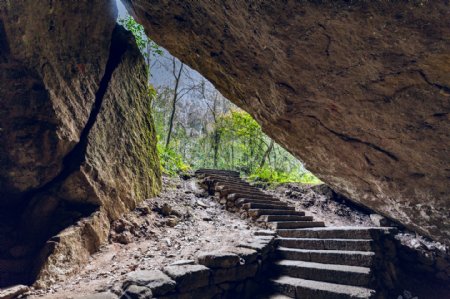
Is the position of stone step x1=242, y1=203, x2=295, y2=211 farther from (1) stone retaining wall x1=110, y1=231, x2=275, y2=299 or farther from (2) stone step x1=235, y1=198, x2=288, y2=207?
(1) stone retaining wall x1=110, y1=231, x2=275, y2=299

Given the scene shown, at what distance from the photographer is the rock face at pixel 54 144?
3.83 m

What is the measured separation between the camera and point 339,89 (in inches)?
136

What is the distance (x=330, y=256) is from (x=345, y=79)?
2.98 meters

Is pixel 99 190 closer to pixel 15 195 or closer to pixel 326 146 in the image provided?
pixel 15 195

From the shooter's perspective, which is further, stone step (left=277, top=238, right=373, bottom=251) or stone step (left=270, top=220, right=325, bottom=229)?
stone step (left=270, top=220, right=325, bottom=229)

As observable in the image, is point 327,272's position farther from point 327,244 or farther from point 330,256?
point 327,244

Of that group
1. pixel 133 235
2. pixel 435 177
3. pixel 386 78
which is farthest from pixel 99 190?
pixel 435 177

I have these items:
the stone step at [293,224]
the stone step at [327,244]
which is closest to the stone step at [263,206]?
the stone step at [293,224]

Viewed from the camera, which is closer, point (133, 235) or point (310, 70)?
point (310, 70)

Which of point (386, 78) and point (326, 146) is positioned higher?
point (386, 78)

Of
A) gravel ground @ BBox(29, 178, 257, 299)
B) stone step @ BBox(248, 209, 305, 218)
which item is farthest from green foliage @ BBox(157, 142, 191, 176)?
stone step @ BBox(248, 209, 305, 218)

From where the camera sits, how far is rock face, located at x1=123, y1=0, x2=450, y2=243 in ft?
8.61

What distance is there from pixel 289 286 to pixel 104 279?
256cm

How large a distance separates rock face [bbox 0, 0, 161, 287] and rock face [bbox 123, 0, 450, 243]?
1.49 m
